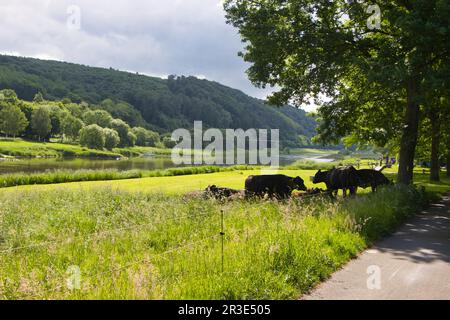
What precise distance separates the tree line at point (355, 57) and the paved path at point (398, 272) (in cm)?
948

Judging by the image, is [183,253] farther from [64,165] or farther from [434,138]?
[64,165]

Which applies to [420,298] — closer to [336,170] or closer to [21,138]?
[336,170]

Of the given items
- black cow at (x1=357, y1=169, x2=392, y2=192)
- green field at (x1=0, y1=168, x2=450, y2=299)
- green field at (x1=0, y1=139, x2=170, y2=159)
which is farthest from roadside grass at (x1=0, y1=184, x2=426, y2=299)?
green field at (x1=0, y1=139, x2=170, y2=159)

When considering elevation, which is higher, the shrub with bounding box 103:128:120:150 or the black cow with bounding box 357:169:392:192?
the shrub with bounding box 103:128:120:150

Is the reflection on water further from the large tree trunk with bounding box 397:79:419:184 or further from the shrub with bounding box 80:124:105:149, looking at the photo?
the shrub with bounding box 80:124:105:149

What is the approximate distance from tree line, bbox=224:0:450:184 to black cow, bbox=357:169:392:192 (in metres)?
1.27

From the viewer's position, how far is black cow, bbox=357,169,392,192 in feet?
82.2

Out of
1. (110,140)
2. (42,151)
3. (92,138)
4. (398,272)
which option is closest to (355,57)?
(398,272)

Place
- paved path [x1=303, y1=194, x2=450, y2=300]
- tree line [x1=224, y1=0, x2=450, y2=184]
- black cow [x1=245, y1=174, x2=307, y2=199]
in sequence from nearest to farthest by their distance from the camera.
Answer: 1. paved path [x1=303, y1=194, x2=450, y2=300]
2. tree line [x1=224, y1=0, x2=450, y2=184]
3. black cow [x1=245, y1=174, x2=307, y2=199]

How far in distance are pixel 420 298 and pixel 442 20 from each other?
15.4m

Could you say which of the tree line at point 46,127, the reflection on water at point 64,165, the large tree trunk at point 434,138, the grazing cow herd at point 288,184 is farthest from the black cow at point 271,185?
the tree line at point 46,127

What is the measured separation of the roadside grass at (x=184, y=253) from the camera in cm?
699
